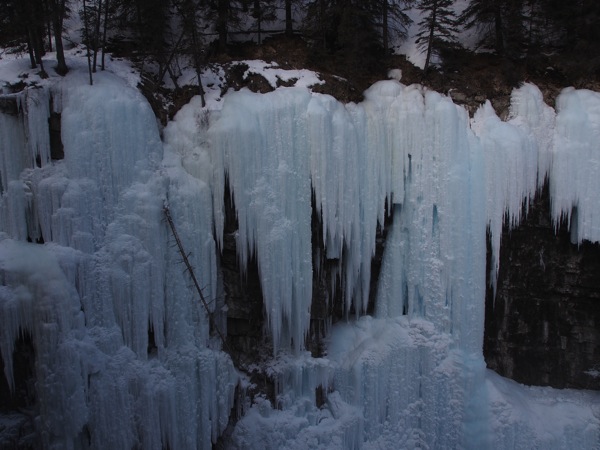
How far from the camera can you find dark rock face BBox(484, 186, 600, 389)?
9719mm

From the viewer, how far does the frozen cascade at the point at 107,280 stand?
746 centimetres

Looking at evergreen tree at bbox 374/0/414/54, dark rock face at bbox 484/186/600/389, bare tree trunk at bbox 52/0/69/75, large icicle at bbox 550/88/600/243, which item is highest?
evergreen tree at bbox 374/0/414/54

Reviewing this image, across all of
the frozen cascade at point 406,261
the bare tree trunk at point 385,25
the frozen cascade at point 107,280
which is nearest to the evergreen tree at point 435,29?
the bare tree trunk at point 385,25

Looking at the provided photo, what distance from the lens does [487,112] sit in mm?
9781

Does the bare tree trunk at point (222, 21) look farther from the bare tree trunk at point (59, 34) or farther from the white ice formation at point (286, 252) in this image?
the bare tree trunk at point (59, 34)

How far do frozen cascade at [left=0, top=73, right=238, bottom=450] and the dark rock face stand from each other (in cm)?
595

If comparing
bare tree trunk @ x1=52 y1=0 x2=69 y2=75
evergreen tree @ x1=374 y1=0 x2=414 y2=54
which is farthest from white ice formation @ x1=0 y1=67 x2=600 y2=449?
evergreen tree @ x1=374 y1=0 x2=414 y2=54

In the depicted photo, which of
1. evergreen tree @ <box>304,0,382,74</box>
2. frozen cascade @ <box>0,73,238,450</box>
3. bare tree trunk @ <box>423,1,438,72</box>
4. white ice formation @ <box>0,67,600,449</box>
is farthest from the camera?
evergreen tree @ <box>304,0,382,74</box>

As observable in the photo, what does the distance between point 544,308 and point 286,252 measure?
5.68 metres

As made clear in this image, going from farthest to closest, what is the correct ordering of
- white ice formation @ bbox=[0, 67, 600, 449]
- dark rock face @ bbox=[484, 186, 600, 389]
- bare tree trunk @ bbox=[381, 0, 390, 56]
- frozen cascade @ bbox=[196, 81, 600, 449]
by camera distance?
bare tree trunk @ bbox=[381, 0, 390, 56] → dark rock face @ bbox=[484, 186, 600, 389] → frozen cascade @ bbox=[196, 81, 600, 449] → white ice formation @ bbox=[0, 67, 600, 449]

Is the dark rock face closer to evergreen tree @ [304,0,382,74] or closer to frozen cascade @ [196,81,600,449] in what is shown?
frozen cascade @ [196,81,600,449]

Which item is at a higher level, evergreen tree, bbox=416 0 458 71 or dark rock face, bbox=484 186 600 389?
evergreen tree, bbox=416 0 458 71

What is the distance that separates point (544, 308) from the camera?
10.0 meters

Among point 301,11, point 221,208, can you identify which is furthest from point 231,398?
point 301,11
